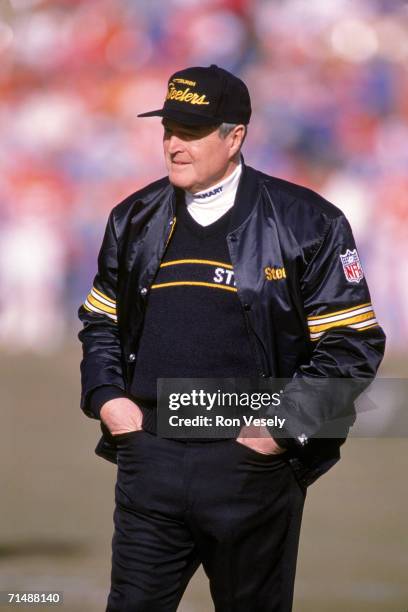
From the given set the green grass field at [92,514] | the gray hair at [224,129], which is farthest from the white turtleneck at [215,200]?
the green grass field at [92,514]

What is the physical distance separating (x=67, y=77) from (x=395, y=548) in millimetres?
3530

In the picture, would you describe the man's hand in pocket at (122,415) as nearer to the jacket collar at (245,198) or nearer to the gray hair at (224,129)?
the jacket collar at (245,198)

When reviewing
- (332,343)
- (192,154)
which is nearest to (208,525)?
(332,343)

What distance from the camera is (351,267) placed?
128 inches

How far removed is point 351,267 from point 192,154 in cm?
51

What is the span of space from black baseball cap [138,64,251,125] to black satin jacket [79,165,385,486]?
19cm

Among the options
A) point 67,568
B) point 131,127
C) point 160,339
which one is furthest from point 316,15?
point 160,339

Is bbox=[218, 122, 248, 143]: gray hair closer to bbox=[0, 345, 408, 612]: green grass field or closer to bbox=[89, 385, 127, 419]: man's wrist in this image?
bbox=[89, 385, 127, 419]: man's wrist

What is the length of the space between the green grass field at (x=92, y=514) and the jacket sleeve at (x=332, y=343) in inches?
60.5

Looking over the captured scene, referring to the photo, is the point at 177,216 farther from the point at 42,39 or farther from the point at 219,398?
the point at 42,39

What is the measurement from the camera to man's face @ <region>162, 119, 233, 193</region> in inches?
128

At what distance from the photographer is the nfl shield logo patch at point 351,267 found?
3232 mm

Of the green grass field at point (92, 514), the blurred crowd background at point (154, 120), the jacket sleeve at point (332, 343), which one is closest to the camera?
the jacket sleeve at point (332, 343)

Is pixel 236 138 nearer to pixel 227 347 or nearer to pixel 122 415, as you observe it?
pixel 227 347
